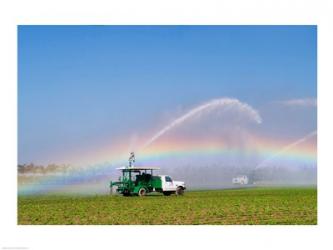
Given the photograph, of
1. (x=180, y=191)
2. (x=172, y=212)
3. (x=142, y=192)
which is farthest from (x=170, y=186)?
(x=172, y=212)

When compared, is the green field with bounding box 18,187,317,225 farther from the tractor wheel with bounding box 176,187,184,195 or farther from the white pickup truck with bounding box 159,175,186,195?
the tractor wheel with bounding box 176,187,184,195

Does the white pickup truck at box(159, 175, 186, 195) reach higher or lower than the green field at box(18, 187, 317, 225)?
higher

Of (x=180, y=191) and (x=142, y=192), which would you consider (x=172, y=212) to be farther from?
(x=180, y=191)

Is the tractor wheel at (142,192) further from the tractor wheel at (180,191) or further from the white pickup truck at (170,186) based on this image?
the tractor wheel at (180,191)

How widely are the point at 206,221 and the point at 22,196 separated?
43.3 ft

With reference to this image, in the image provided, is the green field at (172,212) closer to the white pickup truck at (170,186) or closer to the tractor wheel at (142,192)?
the tractor wheel at (142,192)

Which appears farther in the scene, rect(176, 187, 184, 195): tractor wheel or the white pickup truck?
rect(176, 187, 184, 195): tractor wheel

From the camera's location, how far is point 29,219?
2009cm

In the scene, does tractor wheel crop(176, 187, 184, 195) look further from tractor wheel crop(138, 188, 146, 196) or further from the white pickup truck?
tractor wheel crop(138, 188, 146, 196)

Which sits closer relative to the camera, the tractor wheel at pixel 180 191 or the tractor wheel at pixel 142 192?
the tractor wheel at pixel 142 192

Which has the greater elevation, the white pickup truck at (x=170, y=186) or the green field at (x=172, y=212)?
the white pickup truck at (x=170, y=186)
